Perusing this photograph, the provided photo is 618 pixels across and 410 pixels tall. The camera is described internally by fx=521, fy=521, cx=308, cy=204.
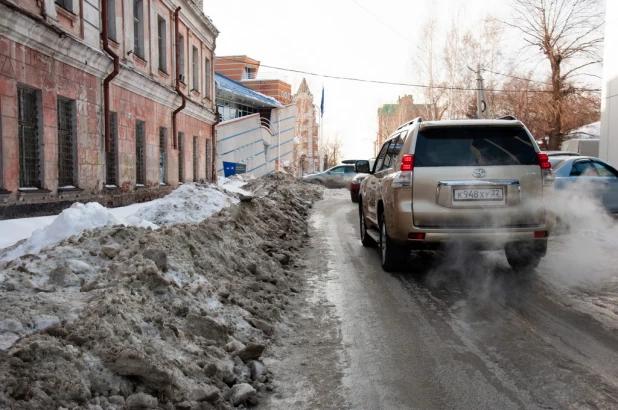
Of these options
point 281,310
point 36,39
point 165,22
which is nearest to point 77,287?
point 281,310

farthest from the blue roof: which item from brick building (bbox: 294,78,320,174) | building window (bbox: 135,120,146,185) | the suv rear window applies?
the suv rear window

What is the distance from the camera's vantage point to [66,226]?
6.08 metres

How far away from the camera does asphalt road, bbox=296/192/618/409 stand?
10.9 feet

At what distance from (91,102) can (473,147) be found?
9344 millimetres

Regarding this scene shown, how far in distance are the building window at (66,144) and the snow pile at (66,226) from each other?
478cm

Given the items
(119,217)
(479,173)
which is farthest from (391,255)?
(119,217)

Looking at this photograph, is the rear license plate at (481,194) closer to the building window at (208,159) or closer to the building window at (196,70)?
the building window at (196,70)

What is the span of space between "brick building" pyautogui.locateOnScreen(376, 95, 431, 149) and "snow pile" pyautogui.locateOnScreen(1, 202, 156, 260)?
34008 millimetres

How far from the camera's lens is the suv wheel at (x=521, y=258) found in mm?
6373

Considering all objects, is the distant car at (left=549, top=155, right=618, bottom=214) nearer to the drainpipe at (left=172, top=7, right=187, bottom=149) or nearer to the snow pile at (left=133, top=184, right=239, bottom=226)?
the snow pile at (left=133, top=184, right=239, bottom=226)

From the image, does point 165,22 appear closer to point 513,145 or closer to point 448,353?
point 513,145

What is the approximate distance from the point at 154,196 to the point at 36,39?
7.38 meters

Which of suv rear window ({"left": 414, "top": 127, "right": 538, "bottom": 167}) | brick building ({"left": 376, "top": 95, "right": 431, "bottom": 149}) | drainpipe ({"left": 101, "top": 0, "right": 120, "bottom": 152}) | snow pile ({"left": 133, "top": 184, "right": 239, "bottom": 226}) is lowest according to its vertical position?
snow pile ({"left": 133, "top": 184, "right": 239, "bottom": 226})

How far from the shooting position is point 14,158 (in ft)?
29.7
